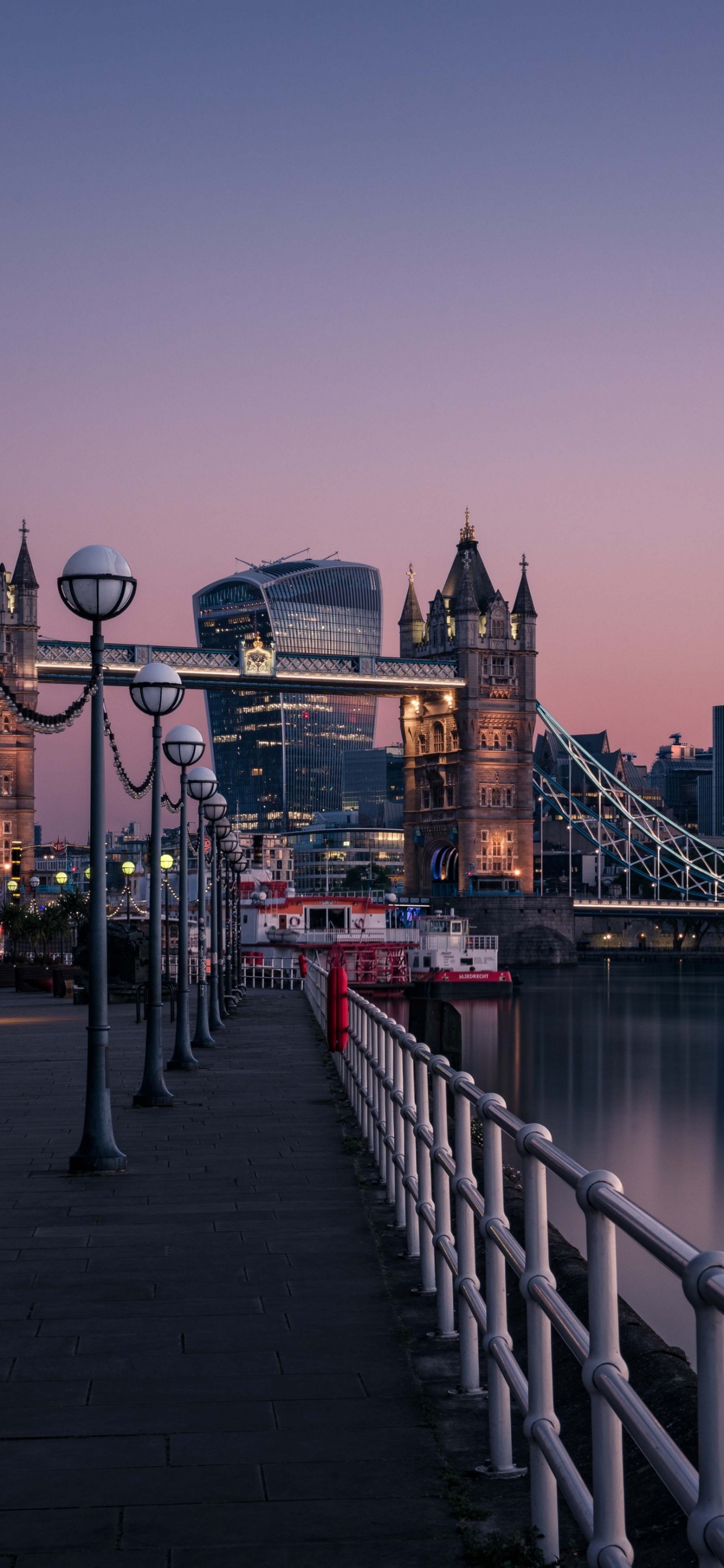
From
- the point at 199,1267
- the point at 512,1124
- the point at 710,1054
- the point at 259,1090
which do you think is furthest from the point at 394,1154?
the point at 710,1054

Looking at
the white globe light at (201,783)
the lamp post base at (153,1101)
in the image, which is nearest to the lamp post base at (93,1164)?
the lamp post base at (153,1101)

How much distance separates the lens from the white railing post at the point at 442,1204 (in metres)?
6.29

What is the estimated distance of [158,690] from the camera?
14.5m

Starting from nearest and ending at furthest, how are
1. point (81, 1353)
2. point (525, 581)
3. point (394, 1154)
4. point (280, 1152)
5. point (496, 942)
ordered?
point (81, 1353)
point (394, 1154)
point (280, 1152)
point (496, 942)
point (525, 581)

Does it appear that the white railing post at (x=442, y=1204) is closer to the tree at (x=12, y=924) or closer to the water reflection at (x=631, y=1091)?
the water reflection at (x=631, y=1091)

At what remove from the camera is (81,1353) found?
19.7 feet

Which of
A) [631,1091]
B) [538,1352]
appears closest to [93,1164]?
[538,1352]

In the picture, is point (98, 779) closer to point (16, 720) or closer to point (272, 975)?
point (272, 975)

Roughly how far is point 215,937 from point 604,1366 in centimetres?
2432

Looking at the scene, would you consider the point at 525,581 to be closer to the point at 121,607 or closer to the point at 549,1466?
the point at 121,607

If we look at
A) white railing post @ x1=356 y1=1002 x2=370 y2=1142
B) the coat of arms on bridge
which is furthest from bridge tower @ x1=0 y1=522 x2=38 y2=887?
white railing post @ x1=356 y1=1002 x2=370 y2=1142

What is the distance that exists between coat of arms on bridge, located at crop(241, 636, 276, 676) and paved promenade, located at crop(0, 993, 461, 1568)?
3558 inches

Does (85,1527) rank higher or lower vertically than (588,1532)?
lower

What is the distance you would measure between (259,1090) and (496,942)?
2857 inches
